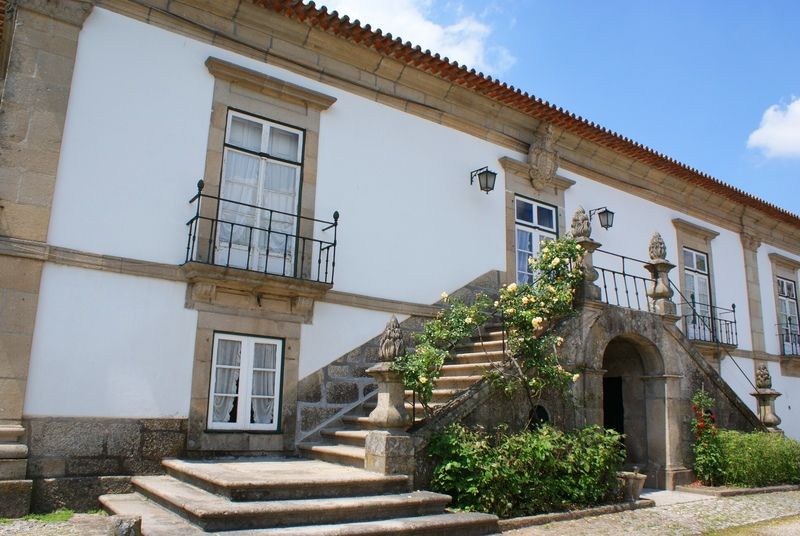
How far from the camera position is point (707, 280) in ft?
40.3

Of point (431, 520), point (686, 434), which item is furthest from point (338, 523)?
point (686, 434)

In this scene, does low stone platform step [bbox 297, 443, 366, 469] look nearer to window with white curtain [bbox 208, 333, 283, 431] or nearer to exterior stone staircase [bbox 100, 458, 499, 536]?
exterior stone staircase [bbox 100, 458, 499, 536]

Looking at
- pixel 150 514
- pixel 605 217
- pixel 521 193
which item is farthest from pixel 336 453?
pixel 605 217

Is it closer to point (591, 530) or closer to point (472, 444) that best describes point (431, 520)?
point (472, 444)

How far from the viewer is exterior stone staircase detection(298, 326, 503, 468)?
610 cm

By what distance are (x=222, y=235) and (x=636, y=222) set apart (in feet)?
24.0

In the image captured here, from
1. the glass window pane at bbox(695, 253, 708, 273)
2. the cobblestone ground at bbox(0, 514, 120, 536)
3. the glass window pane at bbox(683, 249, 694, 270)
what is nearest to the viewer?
the cobblestone ground at bbox(0, 514, 120, 536)

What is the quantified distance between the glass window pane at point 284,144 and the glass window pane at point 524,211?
354 cm

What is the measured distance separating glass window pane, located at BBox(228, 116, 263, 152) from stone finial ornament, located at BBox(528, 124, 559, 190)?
13.9ft

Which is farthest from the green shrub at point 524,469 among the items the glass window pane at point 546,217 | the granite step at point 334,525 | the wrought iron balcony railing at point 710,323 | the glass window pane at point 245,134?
the wrought iron balcony railing at point 710,323

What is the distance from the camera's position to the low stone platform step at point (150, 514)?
4.07 meters

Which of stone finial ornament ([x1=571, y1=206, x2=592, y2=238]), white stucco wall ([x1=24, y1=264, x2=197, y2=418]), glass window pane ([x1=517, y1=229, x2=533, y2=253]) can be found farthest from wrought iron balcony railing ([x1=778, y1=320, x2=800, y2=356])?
white stucco wall ([x1=24, y1=264, x2=197, y2=418])

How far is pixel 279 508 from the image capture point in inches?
173

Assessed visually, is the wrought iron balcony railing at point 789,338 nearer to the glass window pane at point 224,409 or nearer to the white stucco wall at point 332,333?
the white stucco wall at point 332,333
